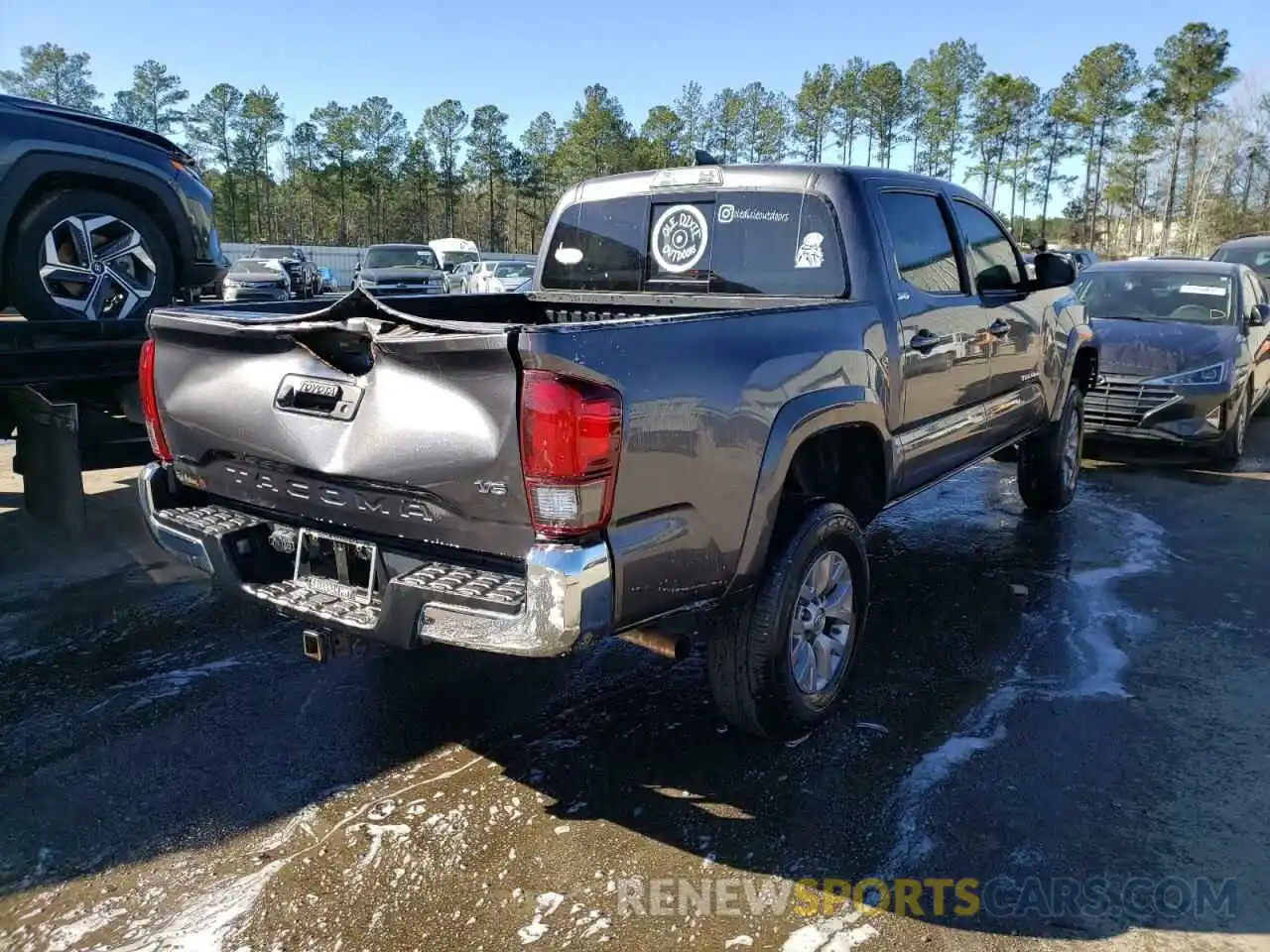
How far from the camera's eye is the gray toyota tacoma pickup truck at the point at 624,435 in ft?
8.34

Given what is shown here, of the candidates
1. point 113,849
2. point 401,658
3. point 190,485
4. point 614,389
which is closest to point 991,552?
point 401,658

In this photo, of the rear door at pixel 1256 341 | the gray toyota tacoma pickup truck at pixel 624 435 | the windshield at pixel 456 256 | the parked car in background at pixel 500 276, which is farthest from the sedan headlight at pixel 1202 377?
the windshield at pixel 456 256

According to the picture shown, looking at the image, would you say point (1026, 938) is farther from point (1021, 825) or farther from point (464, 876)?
point (464, 876)

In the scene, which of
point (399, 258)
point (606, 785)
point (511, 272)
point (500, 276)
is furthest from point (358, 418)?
point (399, 258)

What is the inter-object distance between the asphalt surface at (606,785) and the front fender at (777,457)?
771 millimetres

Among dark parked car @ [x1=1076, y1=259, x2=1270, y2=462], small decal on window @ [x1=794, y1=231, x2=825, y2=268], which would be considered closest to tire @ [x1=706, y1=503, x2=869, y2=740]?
small decal on window @ [x1=794, y1=231, x2=825, y2=268]

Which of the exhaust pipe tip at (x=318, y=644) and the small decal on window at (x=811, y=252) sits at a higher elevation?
the small decal on window at (x=811, y=252)

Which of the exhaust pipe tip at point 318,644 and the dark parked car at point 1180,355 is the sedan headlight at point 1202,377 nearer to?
the dark parked car at point 1180,355

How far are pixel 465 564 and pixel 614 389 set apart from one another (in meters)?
0.69

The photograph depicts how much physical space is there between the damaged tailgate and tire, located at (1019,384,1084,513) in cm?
472

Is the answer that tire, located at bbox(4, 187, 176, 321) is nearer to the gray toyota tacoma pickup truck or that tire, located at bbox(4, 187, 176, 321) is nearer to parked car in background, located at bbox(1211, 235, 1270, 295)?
the gray toyota tacoma pickup truck

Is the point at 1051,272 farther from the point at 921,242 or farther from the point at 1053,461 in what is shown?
the point at 1053,461

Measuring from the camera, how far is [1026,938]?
2.50 metres

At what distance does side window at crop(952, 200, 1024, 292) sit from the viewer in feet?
16.2
